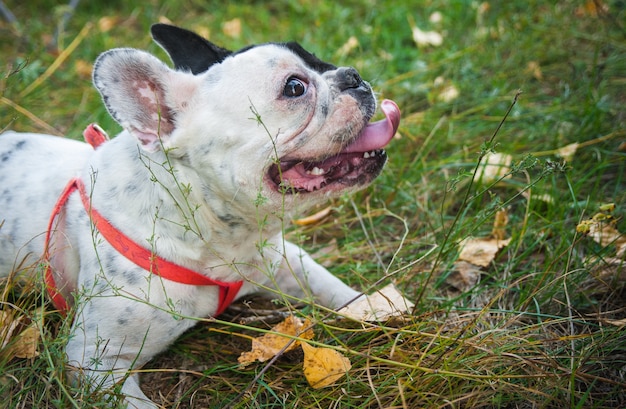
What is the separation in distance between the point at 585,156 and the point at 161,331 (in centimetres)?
250

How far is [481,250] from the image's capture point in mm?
2848

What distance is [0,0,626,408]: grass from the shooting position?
208cm

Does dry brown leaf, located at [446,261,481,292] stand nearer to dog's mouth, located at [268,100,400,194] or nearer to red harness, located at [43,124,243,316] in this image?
dog's mouth, located at [268,100,400,194]

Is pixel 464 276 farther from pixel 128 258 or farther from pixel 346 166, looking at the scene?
pixel 128 258

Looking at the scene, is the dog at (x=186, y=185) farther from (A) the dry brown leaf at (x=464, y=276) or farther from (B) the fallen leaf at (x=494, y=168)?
(B) the fallen leaf at (x=494, y=168)

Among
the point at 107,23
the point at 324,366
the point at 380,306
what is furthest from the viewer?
the point at 107,23

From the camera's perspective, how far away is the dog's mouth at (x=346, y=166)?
229 cm

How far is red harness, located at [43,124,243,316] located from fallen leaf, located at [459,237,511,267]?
1.10 metres

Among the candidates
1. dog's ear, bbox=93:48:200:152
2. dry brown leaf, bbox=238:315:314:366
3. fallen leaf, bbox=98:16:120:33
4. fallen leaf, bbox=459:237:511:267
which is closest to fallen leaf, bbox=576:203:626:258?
fallen leaf, bbox=459:237:511:267

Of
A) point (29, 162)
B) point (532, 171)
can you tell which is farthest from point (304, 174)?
point (532, 171)

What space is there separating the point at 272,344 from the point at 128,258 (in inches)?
25.5

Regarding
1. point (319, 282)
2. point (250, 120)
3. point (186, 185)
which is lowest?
point (319, 282)

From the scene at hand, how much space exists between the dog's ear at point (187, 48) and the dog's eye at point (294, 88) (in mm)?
501

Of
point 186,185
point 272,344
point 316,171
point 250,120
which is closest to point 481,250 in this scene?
point 316,171
